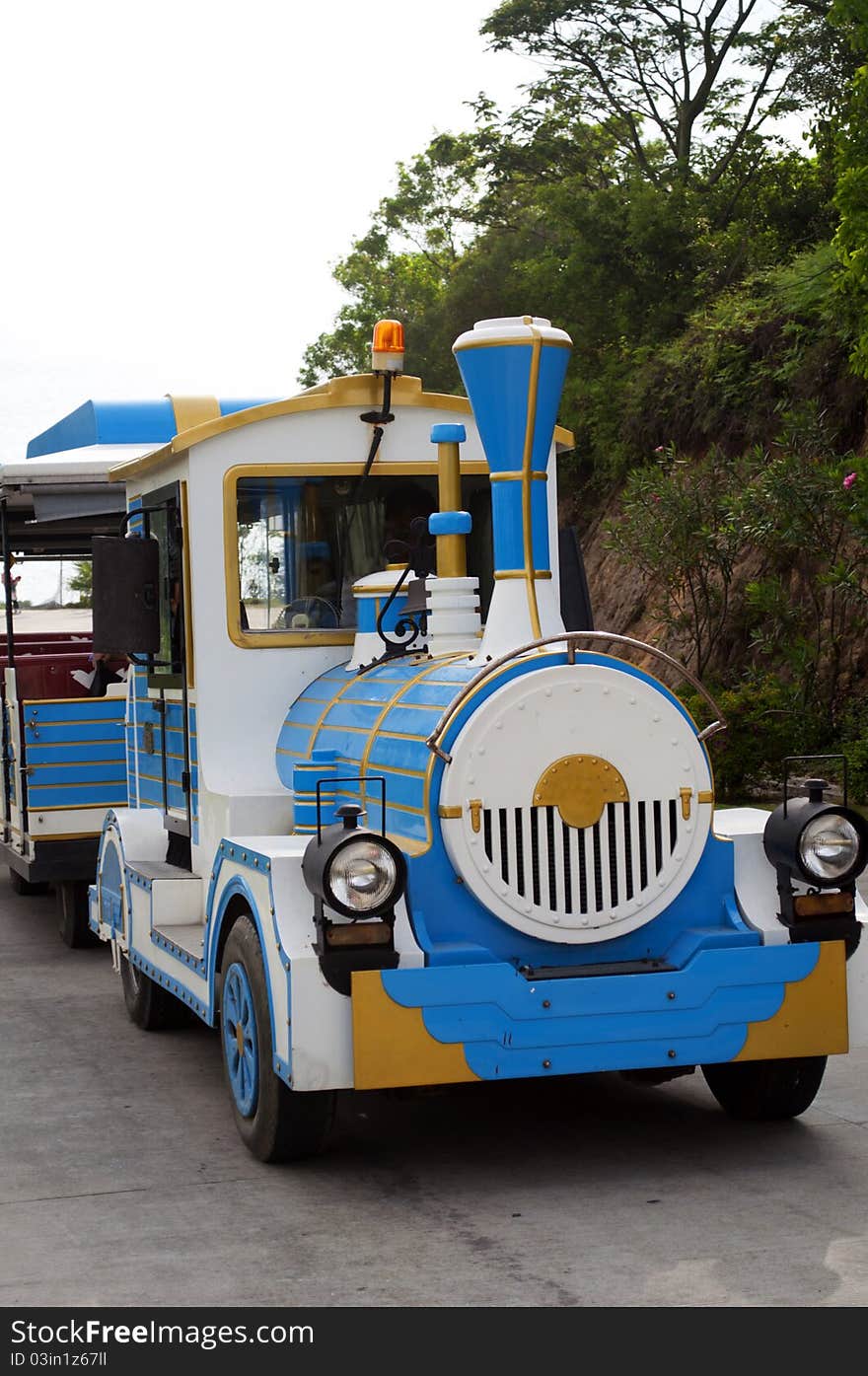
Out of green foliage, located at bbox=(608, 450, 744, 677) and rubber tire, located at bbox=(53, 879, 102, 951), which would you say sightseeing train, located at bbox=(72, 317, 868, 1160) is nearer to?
rubber tire, located at bbox=(53, 879, 102, 951)

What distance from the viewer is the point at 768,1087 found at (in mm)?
5883

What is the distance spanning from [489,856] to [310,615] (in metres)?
2.07

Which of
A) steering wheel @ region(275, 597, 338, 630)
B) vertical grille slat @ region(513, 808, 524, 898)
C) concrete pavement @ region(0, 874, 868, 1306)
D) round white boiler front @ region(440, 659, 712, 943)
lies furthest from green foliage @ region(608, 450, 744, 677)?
vertical grille slat @ region(513, 808, 524, 898)

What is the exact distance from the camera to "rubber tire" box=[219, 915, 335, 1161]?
17.6ft

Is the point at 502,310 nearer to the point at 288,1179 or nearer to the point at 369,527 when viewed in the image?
the point at 369,527

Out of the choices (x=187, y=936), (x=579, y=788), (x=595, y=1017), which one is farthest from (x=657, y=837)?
(x=187, y=936)

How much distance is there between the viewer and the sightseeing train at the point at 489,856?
5094mm

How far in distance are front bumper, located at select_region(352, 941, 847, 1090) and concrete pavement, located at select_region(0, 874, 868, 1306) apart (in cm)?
38

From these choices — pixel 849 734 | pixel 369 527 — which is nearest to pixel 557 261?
pixel 849 734

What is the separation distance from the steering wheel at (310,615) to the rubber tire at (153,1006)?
1736 mm

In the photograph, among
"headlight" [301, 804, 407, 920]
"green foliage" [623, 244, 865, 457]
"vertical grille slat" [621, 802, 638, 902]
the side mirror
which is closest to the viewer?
"headlight" [301, 804, 407, 920]

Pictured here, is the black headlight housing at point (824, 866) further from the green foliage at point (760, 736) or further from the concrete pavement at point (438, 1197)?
the green foliage at point (760, 736)

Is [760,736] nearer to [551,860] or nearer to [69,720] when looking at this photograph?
[69,720]

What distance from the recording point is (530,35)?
3195 cm
